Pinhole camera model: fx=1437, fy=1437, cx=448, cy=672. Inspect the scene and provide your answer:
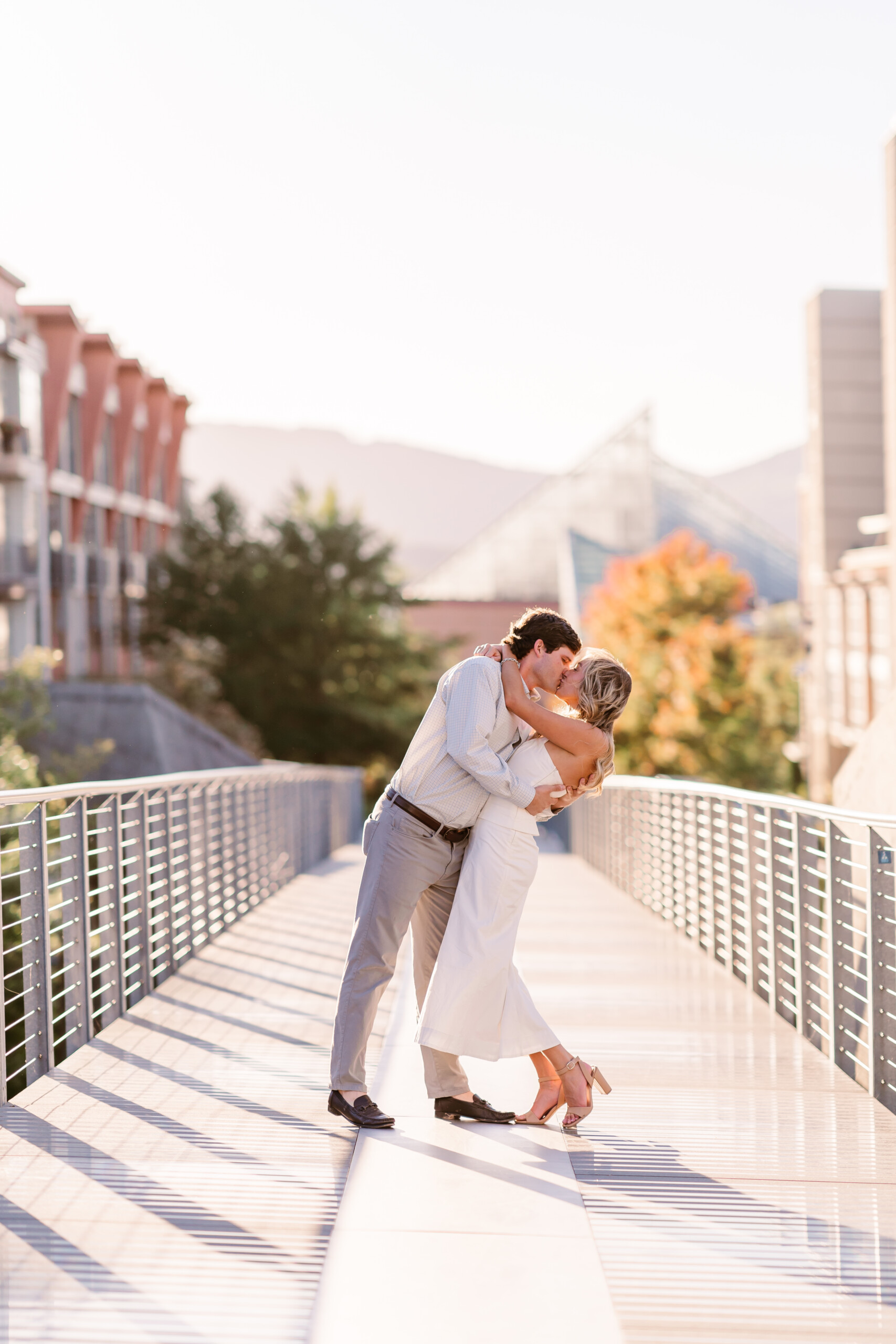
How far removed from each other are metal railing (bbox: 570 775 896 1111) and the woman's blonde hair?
1001 millimetres

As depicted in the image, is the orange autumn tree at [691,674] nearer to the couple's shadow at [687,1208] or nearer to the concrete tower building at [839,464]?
the concrete tower building at [839,464]

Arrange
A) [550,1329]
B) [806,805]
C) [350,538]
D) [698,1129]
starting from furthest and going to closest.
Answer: [350,538] < [806,805] < [698,1129] < [550,1329]

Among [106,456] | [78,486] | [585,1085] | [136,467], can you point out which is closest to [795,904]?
[585,1085]

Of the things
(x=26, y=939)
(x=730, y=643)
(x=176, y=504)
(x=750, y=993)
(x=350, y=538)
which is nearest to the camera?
(x=26, y=939)

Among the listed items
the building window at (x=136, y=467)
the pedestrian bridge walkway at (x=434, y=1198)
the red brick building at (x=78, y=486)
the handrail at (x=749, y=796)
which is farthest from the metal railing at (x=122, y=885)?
the building window at (x=136, y=467)

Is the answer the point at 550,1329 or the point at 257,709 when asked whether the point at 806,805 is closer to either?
the point at 550,1329

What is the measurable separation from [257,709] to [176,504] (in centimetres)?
1466

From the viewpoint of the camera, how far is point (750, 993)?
754cm

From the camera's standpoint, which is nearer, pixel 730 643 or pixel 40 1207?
pixel 40 1207

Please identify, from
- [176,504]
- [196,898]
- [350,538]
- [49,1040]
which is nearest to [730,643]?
[350,538]

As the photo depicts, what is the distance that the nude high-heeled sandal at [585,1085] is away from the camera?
486 cm

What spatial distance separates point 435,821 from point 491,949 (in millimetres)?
478

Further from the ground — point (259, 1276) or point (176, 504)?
point (176, 504)

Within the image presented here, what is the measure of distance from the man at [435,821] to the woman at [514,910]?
0.19 ft
